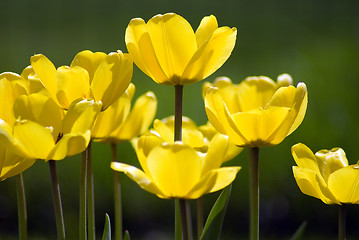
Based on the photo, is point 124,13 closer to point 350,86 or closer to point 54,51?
point 54,51

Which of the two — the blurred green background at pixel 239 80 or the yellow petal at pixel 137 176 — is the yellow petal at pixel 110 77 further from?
the blurred green background at pixel 239 80

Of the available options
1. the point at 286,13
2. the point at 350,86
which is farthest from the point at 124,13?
the point at 350,86

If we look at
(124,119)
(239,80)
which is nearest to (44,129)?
(124,119)

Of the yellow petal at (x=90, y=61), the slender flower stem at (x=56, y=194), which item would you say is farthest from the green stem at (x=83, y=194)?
the yellow petal at (x=90, y=61)

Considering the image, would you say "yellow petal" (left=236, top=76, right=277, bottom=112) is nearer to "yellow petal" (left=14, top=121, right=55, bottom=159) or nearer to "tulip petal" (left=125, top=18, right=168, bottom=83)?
"tulip petal" (left=125, top=18, right=168, bottom=83)

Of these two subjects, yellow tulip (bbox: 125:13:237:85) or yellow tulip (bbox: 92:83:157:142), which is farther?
yellow tulip (bbox: 92:83:157:142)

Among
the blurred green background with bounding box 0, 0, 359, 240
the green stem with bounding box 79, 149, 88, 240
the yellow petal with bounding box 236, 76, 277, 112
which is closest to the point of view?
the green stem with bounding box 79, 149, 88, 240

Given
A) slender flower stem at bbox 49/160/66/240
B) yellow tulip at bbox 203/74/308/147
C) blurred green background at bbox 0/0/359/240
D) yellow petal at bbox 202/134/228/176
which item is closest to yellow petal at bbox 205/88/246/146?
yellow tulip at bbox 203/74/308/147
